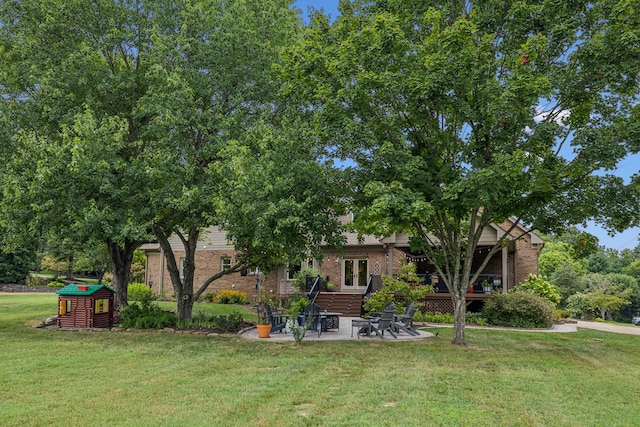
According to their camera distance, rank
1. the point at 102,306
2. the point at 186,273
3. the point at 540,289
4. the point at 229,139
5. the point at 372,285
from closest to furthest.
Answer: the point at 229,139 < the point at 102,306 < the point at 186,273 < the point at 540,289 < the point at 372,285

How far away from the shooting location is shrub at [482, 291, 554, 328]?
17484mm

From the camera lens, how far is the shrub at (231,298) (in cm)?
2530

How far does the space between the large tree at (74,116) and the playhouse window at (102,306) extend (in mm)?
2601

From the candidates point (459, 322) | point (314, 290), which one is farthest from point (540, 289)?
point (314, 290)

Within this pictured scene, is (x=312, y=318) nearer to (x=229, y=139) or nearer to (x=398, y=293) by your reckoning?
(x=398, y=293)

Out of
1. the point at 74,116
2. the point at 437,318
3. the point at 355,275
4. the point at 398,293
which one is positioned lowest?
the point at 437,318

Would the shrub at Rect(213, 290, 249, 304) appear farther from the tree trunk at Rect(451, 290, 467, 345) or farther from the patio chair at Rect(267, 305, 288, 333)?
the tree trunk at Rect(451, 290, 467, 345)

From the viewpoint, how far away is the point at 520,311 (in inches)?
694

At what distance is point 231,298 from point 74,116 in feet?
45.6

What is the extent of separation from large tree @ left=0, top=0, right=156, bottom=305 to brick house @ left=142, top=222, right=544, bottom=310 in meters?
7.95

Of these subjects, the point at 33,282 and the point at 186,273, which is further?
the point at 33,282

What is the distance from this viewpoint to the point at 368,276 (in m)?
23.8

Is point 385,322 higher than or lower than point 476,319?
higher

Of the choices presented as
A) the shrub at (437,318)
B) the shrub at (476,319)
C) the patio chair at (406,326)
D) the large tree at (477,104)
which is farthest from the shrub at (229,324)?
the shrub at (476,319)
